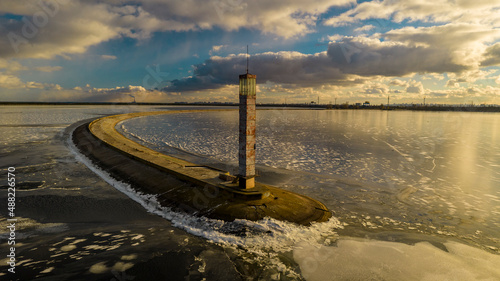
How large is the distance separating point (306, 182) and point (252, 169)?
4.59 meters

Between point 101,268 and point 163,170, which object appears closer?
point 101,268

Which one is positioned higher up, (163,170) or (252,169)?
(252,169)

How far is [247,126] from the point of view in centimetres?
838

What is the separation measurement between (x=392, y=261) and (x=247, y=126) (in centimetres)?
536

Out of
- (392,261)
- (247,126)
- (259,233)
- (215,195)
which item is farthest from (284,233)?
(247,126)

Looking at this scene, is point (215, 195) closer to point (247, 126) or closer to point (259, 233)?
point (259, 233)

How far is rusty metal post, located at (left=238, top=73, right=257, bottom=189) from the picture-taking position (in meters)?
8.28

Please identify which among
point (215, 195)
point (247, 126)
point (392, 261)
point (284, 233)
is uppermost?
point (247, 126)

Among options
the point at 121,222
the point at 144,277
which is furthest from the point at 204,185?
the point at 144,277

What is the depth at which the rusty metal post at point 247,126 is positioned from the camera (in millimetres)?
8281

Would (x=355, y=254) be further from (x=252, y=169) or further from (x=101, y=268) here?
(x=101, y=268)

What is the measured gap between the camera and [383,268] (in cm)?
573

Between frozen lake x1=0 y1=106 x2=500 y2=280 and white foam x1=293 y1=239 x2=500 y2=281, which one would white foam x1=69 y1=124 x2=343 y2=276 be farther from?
white foam x1=293 y1=239 x2=500 y2=281

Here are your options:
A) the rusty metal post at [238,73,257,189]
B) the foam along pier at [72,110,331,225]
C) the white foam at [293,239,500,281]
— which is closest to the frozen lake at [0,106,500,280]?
the white foam at [293,239,500,281]
